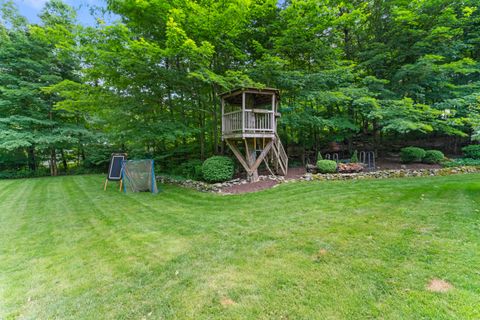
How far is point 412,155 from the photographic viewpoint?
33.9 ft

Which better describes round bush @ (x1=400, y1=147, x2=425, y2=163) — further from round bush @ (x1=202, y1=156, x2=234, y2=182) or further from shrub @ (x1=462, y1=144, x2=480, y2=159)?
round bush @ (x1=202, y1=156, x2=234, y2=182)

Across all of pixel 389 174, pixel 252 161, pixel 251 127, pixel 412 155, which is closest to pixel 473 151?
pixel 412 155

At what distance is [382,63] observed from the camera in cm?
1159

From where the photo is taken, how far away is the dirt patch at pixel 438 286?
7.24 feet

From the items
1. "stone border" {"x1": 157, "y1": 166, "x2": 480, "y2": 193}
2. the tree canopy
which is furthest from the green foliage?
the tree canopy

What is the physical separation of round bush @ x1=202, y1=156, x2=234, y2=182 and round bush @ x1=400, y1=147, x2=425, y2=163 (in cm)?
856

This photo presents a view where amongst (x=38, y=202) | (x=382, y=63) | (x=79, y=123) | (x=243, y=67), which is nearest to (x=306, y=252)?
(x=38, y=202)

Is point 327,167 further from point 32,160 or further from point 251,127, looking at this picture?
point 32,160

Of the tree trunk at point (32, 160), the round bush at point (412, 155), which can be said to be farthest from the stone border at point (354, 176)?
the tree trunk at point (32, 160)

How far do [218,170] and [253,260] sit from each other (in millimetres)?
5220

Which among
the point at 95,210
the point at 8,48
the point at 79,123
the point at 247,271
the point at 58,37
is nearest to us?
the point at 247,271

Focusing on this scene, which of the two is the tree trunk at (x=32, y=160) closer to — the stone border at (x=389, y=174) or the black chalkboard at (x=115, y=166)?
the black chalkboard at (x=115, y=166)

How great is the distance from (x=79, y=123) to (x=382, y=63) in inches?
782

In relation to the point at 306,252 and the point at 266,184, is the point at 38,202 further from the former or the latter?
the point at 306,252
